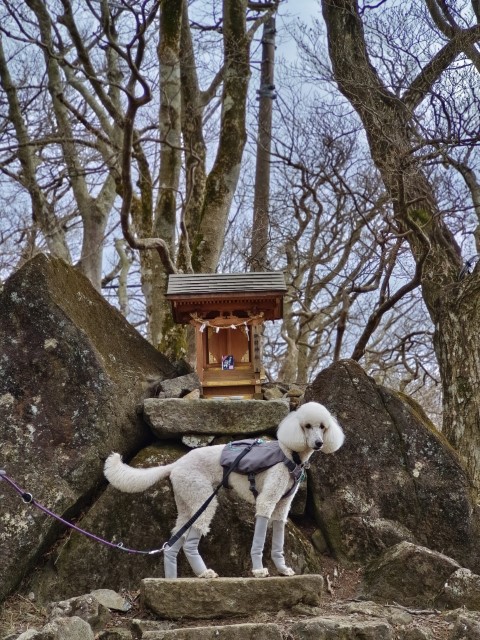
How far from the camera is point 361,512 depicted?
22.6ft

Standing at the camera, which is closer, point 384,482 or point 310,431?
point 310,431

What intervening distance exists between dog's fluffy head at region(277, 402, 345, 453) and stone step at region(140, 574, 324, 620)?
1.07 metres

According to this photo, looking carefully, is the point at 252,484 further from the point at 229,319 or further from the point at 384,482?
the point at 229,319

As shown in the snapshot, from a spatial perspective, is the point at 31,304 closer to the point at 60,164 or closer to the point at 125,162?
the point at 125,162

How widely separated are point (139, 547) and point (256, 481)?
155 centimetres

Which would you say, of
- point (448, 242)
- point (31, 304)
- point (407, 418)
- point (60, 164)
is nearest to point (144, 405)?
point (31, 304)

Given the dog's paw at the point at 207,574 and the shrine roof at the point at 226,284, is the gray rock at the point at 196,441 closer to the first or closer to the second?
the shrine roof at the point at 226,284

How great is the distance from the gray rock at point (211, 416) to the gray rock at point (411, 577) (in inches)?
75.7

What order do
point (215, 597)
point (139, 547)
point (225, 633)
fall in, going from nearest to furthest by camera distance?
point (225, 633), point (215, 597), point (139, 547)

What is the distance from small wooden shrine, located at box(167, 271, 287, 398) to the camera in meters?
7.80

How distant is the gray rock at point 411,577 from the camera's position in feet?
19.4

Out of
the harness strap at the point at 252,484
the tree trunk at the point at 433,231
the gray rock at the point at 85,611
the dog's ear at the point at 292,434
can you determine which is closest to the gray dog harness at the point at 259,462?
the harness strap at the point at 252,484

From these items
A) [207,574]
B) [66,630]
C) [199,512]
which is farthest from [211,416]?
[66,630]

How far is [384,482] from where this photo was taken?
7082mm
